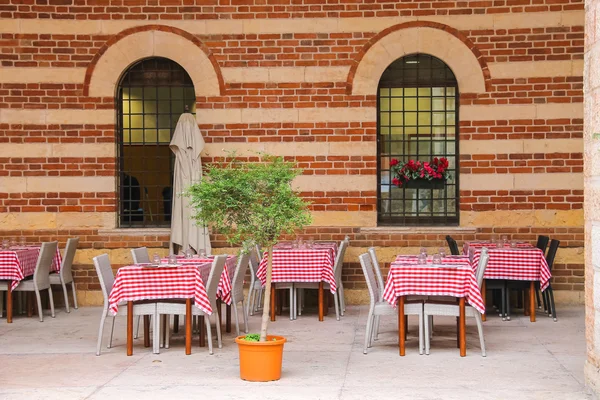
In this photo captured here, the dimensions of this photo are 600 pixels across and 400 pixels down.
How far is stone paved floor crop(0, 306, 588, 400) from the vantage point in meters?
6.42

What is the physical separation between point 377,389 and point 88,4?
23.0 feet

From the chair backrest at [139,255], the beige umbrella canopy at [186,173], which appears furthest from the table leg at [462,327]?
the beige umbrella canopy at [186,173]

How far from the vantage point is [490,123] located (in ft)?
36.6

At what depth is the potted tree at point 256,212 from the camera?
6.71 meters

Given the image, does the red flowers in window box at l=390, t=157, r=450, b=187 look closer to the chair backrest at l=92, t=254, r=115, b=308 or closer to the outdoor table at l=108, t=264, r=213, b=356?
the outdoor table at l=108, t=264, r=213, b=356

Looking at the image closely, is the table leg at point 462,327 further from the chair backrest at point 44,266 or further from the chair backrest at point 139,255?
the chair backrest at point 44,266

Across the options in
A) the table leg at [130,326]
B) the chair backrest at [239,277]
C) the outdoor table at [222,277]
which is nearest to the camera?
the table leg at [130,326]

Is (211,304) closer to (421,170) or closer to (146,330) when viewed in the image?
(146,330)

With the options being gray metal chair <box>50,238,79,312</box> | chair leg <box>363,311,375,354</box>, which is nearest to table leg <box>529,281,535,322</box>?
chair leg <box>363,311,375,354</box>

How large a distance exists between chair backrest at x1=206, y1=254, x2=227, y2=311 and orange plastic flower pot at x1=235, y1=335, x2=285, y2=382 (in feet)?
4.57

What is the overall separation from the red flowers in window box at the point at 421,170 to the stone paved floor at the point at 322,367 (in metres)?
2.19

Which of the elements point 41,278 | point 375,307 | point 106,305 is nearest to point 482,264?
point 375,307

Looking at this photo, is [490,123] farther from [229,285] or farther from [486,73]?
[229,285]

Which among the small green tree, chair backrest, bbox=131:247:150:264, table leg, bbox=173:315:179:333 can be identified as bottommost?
table leg, bbox=173:315:179:333
